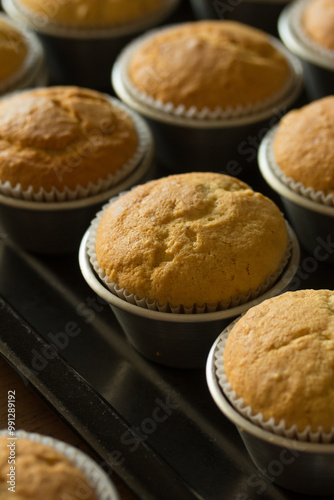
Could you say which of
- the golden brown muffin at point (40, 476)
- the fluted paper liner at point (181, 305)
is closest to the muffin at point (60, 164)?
the fluted paper liner at point (181, 305)

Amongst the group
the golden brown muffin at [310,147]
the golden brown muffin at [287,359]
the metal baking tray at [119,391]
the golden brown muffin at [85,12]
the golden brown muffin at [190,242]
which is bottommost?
the metal baking tray at [119,391]

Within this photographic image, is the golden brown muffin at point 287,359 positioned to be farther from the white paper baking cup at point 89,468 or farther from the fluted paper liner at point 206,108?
the fluted paper liner at point 206,108

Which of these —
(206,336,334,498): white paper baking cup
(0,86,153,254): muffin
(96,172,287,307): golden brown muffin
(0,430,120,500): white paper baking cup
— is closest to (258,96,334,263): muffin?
(96,172,287,307): golden brown muffin

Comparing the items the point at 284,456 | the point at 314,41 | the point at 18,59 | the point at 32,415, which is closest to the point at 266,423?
the point at 284,456

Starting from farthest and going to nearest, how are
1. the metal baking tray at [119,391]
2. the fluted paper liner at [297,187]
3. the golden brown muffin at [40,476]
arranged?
the fluted paper liner at [297,187] → the metal baking tray at [119,391] → the golden brown muffin at [40,476]

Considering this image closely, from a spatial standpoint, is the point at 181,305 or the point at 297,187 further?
the point at 297,187

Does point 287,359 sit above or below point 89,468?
below

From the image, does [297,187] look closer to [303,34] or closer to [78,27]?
[303,34]
